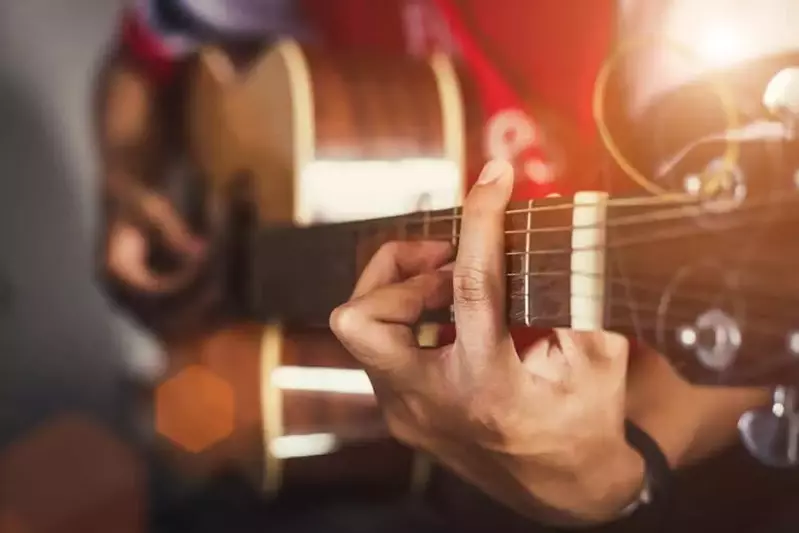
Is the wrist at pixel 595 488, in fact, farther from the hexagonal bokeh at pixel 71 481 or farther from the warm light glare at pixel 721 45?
the hexagonal bokeh at pixel 71 481

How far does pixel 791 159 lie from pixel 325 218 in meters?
0.36

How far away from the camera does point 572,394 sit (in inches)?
20.2

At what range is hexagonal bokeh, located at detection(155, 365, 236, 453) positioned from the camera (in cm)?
81

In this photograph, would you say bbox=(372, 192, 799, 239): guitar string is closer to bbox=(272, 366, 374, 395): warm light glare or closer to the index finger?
the index finger

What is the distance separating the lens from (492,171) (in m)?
0.54

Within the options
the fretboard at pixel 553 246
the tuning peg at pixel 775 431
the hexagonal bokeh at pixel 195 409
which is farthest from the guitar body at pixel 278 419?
the tuning peg at pixel 775 431

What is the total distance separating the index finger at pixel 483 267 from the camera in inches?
20.3

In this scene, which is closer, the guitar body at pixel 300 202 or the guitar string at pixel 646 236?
the guitar string at pixel 646 236

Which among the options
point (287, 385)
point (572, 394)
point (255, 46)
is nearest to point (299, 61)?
point (255, 46)

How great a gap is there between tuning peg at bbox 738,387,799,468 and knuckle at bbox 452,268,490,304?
16 cm

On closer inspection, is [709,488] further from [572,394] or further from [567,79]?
[567,79]

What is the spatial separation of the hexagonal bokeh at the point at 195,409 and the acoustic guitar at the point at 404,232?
22 mm

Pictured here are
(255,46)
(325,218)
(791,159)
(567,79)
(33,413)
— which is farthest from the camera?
(33,413)

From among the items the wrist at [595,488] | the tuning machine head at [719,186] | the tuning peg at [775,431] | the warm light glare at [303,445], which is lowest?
the warm light glare at [303,445]
